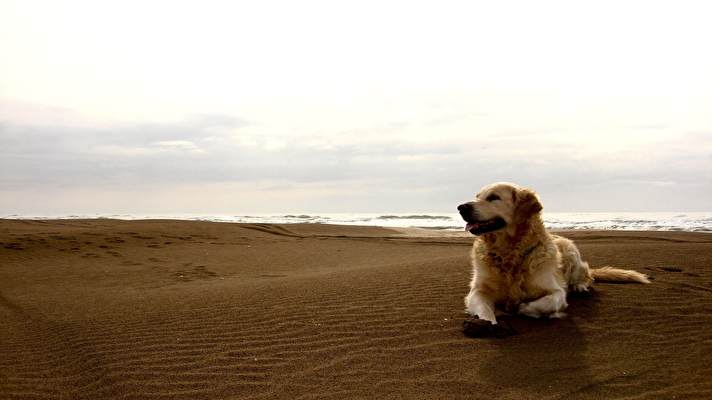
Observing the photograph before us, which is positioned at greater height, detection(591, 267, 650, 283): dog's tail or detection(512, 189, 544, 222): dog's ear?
detection(512, 189, 544, 222): dog's ear

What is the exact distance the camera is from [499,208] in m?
6.02

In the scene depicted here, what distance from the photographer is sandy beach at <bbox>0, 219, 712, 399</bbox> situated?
13.9 feet

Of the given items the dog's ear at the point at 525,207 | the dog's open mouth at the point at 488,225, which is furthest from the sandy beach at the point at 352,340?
the dog's ear at the point at 525,207

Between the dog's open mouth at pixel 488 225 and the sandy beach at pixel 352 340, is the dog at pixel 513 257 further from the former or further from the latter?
the sandy beach at pixel 352 340

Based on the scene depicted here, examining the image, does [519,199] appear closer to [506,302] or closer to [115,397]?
[506,302]

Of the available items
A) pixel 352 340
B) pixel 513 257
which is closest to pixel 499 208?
pixel 513 257

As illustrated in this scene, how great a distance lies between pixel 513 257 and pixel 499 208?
0.56 metres

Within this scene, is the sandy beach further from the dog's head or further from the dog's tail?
the dog's head

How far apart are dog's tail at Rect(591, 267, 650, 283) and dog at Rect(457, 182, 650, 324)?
1.74 m

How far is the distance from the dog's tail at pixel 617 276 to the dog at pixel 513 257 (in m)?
1.74

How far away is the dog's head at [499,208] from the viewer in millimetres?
5973

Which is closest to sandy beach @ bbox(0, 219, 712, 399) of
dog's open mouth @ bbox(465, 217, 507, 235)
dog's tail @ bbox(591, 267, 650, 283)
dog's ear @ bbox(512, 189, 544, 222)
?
dog's tail @ bbox(591, 267, 650, 283)

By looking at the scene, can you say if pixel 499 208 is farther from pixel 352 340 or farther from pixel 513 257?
pixel 352 340

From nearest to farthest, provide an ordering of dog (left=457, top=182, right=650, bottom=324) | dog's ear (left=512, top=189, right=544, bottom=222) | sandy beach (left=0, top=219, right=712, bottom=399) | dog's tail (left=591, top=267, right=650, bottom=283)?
sandy beach (left=0, top=219, right=712, bottom=399) < dog (left=457, top=182, right=650, bottom=324) < dog's ear (left=512, top=189, right=544, bottom=222) < dog's tail (left=591, top=267, right=650, bottom=283)
